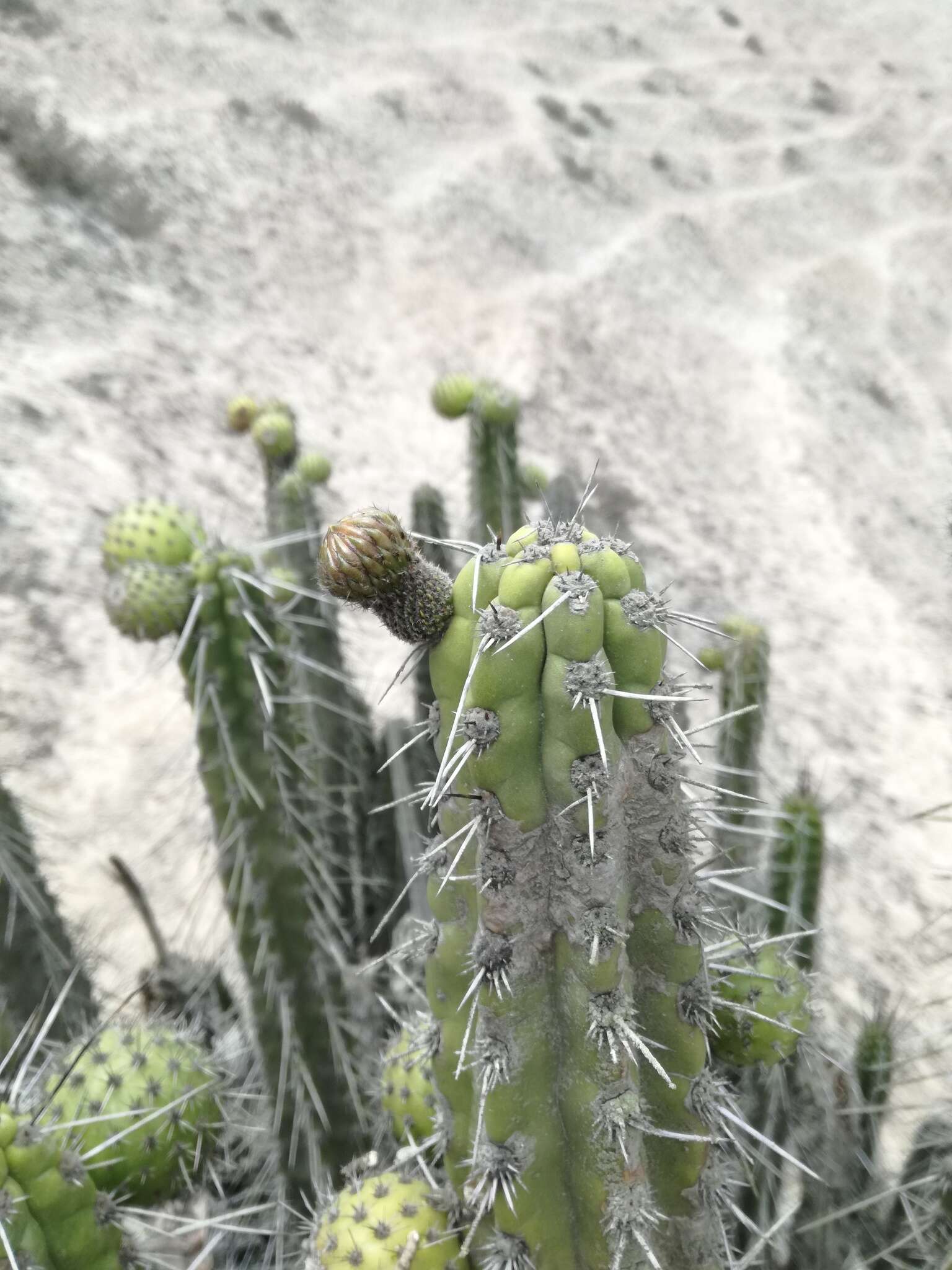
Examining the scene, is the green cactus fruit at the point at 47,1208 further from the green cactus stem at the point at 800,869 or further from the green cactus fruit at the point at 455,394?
the green cactus fruit at the point at 455,394

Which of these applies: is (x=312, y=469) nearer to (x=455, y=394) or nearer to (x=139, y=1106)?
(x=455, y=394)

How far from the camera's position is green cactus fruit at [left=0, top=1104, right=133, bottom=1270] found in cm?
111

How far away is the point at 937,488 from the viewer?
5816 mm

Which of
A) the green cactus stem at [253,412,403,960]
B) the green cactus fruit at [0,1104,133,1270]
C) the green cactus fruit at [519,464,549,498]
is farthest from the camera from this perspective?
the green cactus fruit at [519,464,549,498]

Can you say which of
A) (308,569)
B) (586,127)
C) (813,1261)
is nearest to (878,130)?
(586,127)

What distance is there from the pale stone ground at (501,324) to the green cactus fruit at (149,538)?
1676mm

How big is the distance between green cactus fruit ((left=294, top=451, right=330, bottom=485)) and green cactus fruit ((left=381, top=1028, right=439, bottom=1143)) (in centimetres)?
161

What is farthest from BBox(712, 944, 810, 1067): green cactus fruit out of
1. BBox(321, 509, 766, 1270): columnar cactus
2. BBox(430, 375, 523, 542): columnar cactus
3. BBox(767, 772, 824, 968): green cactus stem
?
BBox(430, 375, 523, 542): columnar cactus

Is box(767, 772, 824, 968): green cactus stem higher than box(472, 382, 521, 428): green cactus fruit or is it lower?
lower

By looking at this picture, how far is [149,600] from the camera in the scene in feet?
5.20

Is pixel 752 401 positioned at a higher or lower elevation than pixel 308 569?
lower

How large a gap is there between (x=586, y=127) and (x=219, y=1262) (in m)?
8.08

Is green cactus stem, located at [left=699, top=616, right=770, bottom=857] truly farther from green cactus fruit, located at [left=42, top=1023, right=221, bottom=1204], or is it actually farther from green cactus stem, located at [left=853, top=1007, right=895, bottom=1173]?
green cactus fruit, located at [left=42, top=1023, right=221, bottom=1204]

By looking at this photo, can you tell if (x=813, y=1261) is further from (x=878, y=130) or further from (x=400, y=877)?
(x=878, y=130)
